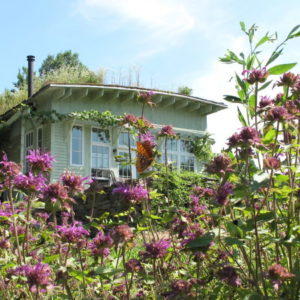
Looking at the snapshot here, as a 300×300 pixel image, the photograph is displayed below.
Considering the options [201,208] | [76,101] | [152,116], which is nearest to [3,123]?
[76,101]

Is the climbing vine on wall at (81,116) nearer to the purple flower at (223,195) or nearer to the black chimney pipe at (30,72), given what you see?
the black chimney pipe at (30,72)

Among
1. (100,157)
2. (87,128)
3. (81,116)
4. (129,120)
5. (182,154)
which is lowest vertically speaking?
(129,120)

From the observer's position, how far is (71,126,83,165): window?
49.8 ft

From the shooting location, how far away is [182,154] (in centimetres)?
1805

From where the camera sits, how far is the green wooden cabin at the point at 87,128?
1506 centimetres

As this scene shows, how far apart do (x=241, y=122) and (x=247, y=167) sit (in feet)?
1.21

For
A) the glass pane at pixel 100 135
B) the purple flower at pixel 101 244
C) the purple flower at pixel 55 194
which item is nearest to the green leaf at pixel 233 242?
the purple flower at pixel 101 244

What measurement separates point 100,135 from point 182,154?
366cm

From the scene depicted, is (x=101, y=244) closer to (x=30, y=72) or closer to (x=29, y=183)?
(x=29, y=183)

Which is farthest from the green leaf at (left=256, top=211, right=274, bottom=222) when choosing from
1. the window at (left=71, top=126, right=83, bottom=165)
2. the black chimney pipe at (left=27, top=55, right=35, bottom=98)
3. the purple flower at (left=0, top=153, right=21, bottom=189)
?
the black chimney pipe at (left=27, top=55, right=35, bottom=98)

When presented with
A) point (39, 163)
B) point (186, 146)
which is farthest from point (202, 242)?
point (186, 146)

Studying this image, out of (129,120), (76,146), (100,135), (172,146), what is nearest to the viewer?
(129,120)

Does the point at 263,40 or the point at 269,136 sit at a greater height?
the point at 263,40

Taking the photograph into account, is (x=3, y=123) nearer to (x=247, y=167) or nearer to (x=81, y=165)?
(x=81, y=165)
